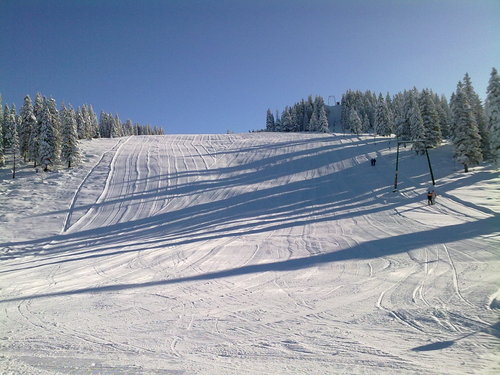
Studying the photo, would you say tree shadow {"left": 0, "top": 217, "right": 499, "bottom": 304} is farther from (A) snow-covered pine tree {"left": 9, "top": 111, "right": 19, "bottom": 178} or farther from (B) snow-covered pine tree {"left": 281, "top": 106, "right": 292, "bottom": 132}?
(B) snow-covered pine tree {"left": 281, "top": 106, "right": 292, "bottom": 132}

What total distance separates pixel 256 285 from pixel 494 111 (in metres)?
38.6

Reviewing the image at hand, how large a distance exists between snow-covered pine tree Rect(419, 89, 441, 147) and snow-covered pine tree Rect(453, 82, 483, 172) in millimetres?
8268

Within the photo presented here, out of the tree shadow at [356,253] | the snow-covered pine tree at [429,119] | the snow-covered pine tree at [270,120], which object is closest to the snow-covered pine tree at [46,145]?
the tree shadow at [356,253]

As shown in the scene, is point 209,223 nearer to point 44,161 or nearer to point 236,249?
point 236,249

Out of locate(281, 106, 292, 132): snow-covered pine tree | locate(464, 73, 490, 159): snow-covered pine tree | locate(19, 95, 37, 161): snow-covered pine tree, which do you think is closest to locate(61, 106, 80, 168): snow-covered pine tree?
locate(19, 95, 37, 161): snow-covered pine tree

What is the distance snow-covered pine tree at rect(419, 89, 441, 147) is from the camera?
47.4 meters

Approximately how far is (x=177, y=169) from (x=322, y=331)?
125ft

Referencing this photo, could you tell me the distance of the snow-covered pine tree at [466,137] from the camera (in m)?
36.4

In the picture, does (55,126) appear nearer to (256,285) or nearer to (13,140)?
(13,140)

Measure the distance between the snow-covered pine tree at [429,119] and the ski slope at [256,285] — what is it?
70.7 ft

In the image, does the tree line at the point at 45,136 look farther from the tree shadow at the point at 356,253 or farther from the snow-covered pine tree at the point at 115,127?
the snow-covered pine tree at the point at 115,127

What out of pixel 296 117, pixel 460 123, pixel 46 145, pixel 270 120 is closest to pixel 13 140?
pixel 46 145

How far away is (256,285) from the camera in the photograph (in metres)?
8.58

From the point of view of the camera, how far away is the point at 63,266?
43.1 ft
